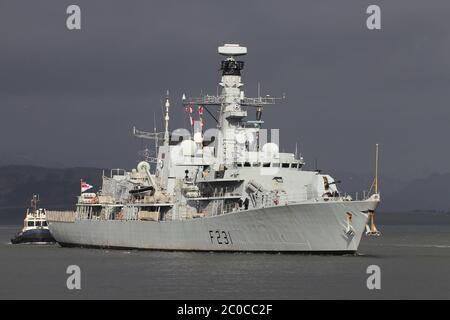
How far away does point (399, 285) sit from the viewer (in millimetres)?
49344

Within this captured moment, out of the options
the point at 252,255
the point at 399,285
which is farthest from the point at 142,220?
the point at 399,285

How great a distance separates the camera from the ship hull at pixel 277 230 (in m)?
58.9

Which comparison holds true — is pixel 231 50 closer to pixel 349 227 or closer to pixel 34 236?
pixel 349 227

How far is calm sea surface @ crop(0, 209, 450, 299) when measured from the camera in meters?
46.1

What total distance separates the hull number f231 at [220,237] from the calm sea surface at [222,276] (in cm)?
79

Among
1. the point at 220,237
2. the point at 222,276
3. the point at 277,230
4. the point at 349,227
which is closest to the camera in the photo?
the point at 222,276

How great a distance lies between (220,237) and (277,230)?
4.22m

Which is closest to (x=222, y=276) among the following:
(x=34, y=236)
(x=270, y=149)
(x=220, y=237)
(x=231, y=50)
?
(x=220, y=237)

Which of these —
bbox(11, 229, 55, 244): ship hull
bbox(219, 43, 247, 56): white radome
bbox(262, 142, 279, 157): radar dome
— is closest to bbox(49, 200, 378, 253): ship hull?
bbox(262, 142, 279, 157): radar dome

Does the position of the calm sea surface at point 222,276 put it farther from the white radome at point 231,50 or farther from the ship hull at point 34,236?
the ship hull at point 34,236

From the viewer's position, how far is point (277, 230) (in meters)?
60.5

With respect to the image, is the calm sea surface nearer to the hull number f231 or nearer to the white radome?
the hull number f231

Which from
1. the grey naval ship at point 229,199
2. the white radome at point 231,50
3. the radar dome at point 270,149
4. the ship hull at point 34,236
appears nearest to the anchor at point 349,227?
the grey naval ship at point 229,199
